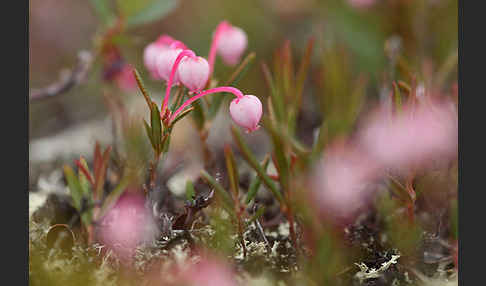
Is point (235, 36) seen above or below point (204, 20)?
below

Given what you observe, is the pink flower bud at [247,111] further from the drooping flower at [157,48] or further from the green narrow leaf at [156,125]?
the drooping flower at [157,48]

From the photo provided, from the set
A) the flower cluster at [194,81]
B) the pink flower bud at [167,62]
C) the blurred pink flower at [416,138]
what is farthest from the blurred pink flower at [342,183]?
the pink flower bud at [167,62]

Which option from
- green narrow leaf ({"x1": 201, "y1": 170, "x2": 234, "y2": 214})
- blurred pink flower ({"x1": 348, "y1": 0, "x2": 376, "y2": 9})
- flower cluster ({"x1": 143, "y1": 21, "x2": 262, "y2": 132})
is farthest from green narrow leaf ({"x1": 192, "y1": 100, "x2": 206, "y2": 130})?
blurred pink flower ({"x1": 348, "y1": 0, "x2": 376, "y2": 9})

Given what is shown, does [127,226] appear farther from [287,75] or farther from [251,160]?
[287,75]

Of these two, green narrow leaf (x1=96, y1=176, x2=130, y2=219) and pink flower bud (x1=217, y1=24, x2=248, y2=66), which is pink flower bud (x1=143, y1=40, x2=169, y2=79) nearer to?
pink flower bud (x1=217, y1=24, x2=248, y2=66)

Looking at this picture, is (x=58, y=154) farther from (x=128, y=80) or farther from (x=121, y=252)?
(x=121, y=252)

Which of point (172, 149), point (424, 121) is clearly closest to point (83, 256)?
point (172, 149)
